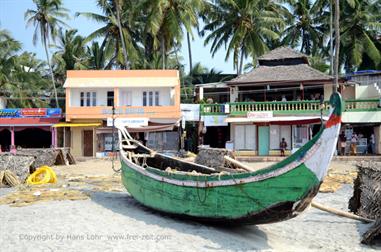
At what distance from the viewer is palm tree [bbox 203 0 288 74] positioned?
32.8 m

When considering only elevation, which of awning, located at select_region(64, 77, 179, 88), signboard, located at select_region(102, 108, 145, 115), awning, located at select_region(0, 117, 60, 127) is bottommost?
awning, located at select_region(0, 117, 60, 127)

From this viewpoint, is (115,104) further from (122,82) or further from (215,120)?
(215,120)

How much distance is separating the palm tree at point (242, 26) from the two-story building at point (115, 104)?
6.35m

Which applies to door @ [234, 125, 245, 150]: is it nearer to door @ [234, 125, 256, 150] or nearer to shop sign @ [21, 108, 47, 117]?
door @ [234, 125, 256, 150]

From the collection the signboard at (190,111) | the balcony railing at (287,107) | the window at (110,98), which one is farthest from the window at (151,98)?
the balcony railing at (287,107)

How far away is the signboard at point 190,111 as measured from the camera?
1146 inches

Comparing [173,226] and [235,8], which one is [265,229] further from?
[235,8]

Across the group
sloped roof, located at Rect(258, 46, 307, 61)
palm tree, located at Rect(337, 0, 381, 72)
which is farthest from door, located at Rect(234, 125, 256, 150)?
palm tree, located at Rect(337, 0, 381, 72)

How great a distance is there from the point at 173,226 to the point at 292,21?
3113 centimetres

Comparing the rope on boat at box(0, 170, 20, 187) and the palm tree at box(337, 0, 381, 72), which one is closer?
the rope on boat at box(0, 170, 20, 187)

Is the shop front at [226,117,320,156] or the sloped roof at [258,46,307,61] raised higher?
the sloped roof at [258,46,307,61]

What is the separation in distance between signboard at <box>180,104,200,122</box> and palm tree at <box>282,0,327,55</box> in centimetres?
1226

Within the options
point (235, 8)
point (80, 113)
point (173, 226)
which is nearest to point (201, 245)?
point (173, 226)

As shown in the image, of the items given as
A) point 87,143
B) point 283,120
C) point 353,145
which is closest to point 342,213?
point 353,145
